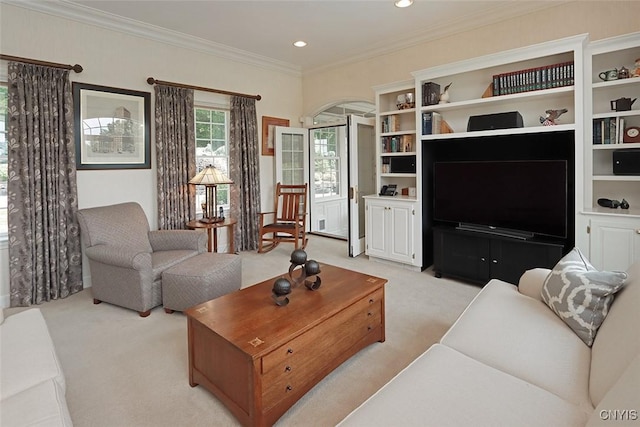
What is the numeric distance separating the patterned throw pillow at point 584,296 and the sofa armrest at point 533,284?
253 millimetres

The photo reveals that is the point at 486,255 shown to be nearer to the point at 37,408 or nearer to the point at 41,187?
the point at 37,408

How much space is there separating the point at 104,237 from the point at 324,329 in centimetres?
252

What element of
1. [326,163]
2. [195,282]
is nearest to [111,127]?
[195,282]

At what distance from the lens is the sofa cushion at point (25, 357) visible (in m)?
1.41

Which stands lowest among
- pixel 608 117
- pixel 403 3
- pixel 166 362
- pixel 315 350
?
pixel 166 362

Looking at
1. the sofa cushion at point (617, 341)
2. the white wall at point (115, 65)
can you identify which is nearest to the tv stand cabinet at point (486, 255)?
the sofa cushion at point (617, 341)

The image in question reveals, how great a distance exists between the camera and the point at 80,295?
3.56 meters

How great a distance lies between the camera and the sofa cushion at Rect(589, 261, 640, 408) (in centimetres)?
123

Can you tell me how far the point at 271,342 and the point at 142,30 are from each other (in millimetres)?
4090

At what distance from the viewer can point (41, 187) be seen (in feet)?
11.0

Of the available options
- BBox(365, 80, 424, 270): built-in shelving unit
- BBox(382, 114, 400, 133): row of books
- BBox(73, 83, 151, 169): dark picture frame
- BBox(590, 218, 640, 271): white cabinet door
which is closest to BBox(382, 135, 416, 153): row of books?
BBox(365, 80, 424, 270): built-in shelving unit

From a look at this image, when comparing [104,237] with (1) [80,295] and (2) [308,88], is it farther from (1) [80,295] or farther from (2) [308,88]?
(2) [308,88]

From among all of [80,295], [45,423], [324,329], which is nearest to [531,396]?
[324,329]

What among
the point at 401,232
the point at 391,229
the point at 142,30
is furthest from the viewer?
the point at 391,229
